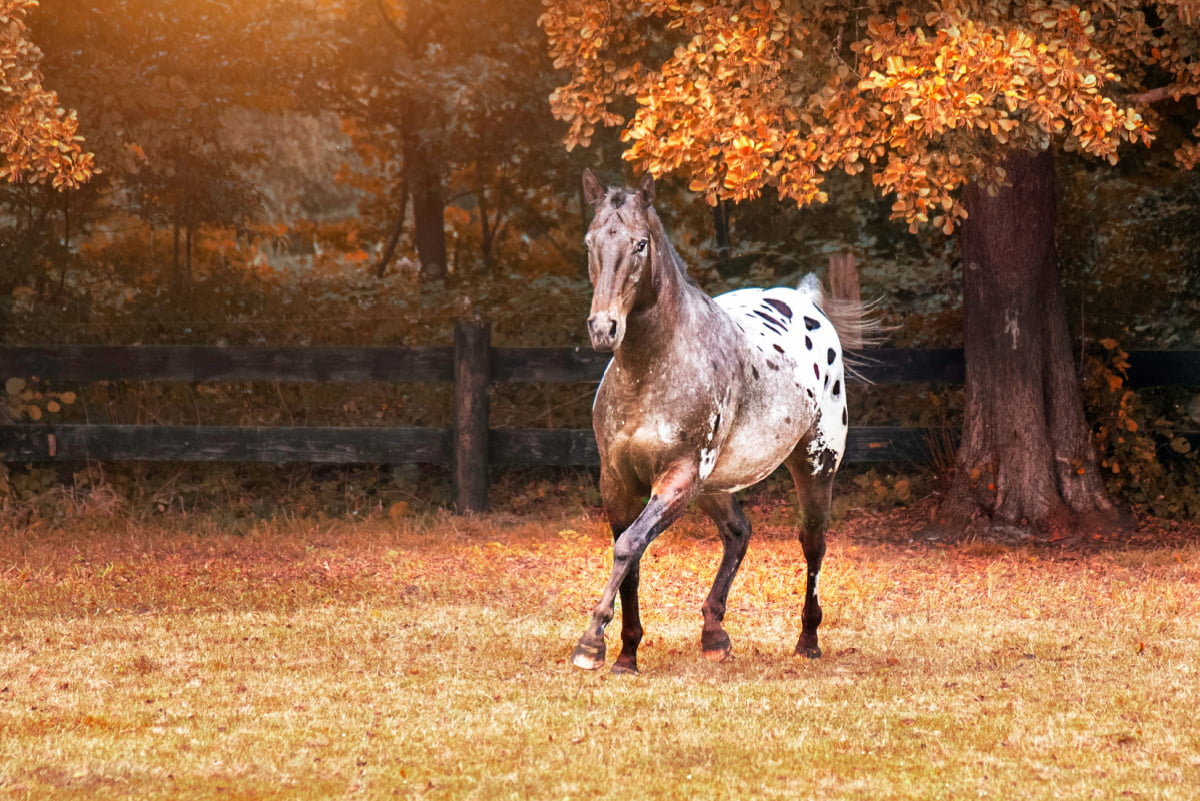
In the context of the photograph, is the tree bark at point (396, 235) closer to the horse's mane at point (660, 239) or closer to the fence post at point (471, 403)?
the fence post at point (471, 403)

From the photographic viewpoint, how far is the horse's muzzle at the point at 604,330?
214 inches

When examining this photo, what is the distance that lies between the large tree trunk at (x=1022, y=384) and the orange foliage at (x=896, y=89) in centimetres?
147

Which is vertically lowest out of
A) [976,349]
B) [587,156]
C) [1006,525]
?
[1006,525]

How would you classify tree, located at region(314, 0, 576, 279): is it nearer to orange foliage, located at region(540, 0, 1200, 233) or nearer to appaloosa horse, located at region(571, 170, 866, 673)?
orange foliage, located at region(540, 0, 1200, 233)

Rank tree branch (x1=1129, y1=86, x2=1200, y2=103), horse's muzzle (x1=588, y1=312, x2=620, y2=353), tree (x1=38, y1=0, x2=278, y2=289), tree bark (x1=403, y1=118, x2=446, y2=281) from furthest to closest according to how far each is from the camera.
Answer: tree bark (x1=403, y1=118, x2=446, y2=281)
tree (x1=38, y1=0, x2=278, y2=289)
tree branch (x1=1129, y1=86, x2=1200, y2=103)
horse's muzzle (x1=588, y1=312, x2=620, y2=353)

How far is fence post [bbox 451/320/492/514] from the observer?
35.9 feet

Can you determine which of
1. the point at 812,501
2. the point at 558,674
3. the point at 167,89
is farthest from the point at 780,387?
the point at 167,89

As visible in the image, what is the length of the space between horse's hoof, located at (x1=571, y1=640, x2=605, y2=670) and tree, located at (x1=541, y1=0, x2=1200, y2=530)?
10.0 ft

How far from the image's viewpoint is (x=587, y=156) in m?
13.7

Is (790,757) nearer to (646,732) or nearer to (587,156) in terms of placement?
(646,732)

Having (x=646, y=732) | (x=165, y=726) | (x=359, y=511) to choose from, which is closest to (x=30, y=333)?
(x=359, y=511)

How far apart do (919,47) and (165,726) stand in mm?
5278

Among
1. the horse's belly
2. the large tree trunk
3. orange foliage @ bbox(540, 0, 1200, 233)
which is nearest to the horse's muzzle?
the horse's belly

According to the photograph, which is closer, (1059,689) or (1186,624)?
(1059,689)
